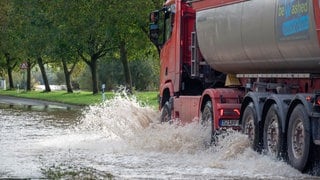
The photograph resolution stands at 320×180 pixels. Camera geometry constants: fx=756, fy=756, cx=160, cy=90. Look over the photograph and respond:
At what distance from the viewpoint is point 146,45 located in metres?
40.3

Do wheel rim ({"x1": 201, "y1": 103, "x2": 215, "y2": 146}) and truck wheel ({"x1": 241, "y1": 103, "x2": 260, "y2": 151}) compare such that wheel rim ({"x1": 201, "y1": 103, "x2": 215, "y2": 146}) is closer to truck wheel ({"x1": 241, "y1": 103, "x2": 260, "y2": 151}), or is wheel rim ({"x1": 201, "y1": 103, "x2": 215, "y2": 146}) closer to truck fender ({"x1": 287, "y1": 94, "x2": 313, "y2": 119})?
truck wheel ({"x1": 241, "y1": 103, "x2": 260, "y2": 151})

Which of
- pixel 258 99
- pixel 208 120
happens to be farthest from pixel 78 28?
pixel 258 99

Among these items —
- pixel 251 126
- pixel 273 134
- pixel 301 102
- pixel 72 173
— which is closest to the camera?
pixel 301 102

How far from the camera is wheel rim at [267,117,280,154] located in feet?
39.5

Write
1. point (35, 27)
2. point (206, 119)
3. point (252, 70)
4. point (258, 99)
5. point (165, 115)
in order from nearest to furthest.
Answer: point (258, 99), point (252, 70), point (206, 119), point (165, 115), point (35, 27)

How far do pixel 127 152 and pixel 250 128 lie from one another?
9.35 ft

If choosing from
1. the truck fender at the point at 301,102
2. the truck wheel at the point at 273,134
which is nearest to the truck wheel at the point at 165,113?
the truck wheel at the point at 273,134

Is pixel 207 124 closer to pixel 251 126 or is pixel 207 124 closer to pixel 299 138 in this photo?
pixel 251 126

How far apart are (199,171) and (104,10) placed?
26.7 meters

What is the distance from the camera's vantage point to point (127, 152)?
48.9 feet

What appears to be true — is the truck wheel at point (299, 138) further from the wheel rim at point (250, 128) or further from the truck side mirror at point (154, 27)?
the truck side mirror at point (154, 27)

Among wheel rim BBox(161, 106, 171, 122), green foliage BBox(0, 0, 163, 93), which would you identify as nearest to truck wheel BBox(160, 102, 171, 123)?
wheel rim BBox(161, 106, 171, 122)

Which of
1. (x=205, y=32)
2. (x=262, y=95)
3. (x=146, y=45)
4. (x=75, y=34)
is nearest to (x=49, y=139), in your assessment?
(x=205, y=32)

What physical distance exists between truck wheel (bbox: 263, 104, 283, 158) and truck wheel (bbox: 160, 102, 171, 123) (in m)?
5.33
